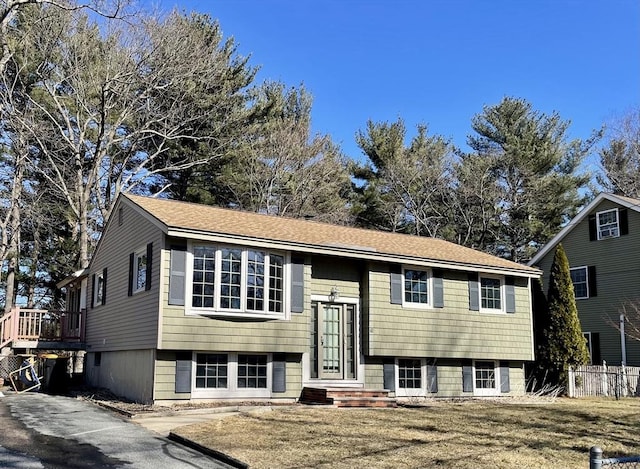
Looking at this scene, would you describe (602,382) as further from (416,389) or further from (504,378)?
(416,389)

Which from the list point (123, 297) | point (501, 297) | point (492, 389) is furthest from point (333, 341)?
point (501, 297)

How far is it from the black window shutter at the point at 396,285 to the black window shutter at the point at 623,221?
12.1 m

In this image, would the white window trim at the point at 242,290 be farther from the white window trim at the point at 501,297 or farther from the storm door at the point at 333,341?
the white window trim at the point at 501,297

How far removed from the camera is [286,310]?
14.7m

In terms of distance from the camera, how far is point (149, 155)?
2916 cm

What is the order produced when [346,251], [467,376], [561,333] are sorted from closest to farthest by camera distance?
1. [346,251]
2. [467,376]
3. [561,333]

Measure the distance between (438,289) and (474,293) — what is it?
127cm

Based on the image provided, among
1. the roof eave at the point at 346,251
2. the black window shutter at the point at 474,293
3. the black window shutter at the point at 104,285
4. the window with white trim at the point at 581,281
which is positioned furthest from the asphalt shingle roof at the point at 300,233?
the window with white trim at the point at 581,281

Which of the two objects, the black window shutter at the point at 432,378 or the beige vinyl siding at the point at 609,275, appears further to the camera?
the beige vinyl siding at the point at 609,275

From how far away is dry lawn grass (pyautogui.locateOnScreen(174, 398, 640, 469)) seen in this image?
8.06 m

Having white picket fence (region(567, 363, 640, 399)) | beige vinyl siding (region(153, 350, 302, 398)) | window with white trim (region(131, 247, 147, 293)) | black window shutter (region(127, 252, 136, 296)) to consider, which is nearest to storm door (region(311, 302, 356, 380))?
beige vinyl siding (region(153, 350, 302, 398))

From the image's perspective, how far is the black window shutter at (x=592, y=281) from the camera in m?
25.2

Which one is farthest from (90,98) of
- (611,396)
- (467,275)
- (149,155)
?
(611,396)

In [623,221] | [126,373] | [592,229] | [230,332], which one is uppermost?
[623,221]
